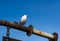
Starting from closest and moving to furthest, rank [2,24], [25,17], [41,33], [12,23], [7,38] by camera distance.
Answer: [7,38] < [2,24] < [12,23] < [25,17] < [41,33]

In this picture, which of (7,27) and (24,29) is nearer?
(7,27)

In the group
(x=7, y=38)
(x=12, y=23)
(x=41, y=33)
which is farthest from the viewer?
(x=41, y=33)

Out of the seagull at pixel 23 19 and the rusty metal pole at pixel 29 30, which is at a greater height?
the seagull at pixel 23 19

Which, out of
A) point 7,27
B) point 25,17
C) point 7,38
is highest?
point 25,17

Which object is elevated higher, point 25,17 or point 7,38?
point 25,17

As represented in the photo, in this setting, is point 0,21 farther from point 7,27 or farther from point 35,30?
point 35,30

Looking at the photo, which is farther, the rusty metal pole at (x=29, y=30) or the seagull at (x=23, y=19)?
the seagull at (x=23, y=19)

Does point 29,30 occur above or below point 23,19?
below

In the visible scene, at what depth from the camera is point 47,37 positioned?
1325 centimetres

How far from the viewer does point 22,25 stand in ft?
37.4

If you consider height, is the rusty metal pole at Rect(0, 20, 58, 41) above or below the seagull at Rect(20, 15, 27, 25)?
below

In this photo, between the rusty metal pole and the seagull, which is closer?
the rusty metal pole

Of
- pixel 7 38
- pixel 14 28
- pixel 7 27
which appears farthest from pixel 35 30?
pixel 7 38

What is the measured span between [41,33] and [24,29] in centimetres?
186
